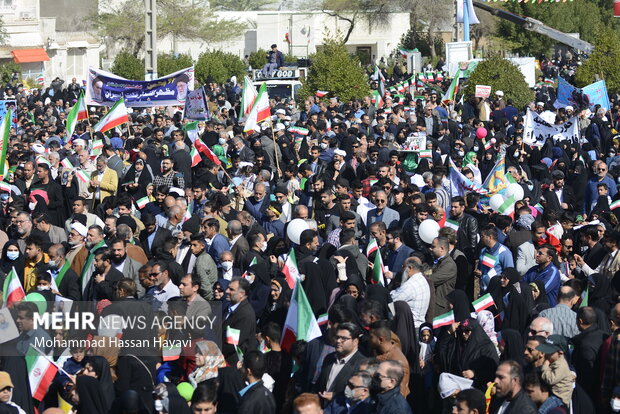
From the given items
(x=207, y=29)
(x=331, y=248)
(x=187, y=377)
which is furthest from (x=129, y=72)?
(x=187, y=377)

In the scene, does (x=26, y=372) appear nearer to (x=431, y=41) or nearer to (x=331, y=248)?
(x=331, y=248)

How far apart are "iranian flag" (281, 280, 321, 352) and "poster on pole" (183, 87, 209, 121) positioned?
12.8 meters

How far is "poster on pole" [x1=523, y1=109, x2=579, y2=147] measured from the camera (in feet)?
62.2

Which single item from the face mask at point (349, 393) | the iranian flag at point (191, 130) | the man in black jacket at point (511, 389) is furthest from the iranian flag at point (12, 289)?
the iranian flag at point (191, 130)

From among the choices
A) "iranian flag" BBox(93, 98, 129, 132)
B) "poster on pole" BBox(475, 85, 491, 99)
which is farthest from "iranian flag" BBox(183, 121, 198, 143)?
"poster on pole" BBox(475, 85, 491, 99)

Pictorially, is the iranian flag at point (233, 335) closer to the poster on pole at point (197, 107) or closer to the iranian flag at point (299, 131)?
the iranian flag at point (299, 131)

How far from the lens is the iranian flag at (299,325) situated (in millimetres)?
8484

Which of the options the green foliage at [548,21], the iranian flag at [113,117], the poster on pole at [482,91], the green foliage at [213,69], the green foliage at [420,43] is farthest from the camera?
the green foliage at [420,43]

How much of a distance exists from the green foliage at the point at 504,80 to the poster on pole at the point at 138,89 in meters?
8.96

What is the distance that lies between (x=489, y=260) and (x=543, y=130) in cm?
895

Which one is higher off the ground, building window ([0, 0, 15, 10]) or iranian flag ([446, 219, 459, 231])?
building window ([0, 0, 15, 10])

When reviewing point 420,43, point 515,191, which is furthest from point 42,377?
point 420,43

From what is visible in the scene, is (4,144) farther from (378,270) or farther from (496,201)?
(378,270)

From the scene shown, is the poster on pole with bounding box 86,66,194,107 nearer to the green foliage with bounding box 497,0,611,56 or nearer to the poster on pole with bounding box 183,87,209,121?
the poster on pole with bounding box 183,87,209,121
